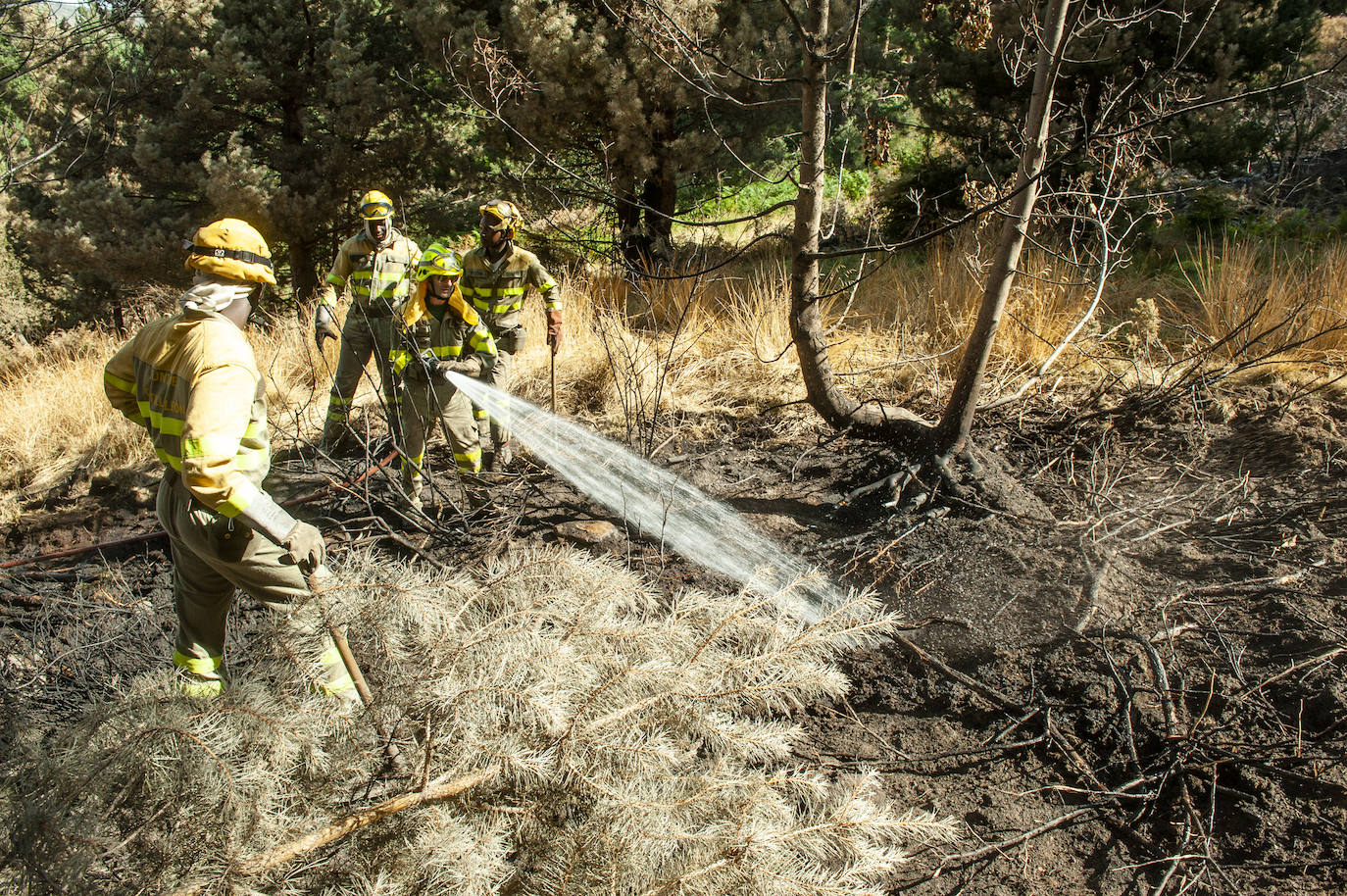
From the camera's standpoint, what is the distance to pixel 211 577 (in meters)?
2.92

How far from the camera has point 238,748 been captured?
74.2 inches

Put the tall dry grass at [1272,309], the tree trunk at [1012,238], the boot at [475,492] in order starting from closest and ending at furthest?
the tree trunk at [1012,238] → the boot at [475,492] → the tall dry grass at [1272,309]

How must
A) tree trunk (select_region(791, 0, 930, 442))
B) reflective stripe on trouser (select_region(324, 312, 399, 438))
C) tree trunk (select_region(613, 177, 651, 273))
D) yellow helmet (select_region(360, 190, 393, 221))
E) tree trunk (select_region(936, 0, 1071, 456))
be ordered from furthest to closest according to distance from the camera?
tree trunk (select_region(613, 177, 651, 273)) < reflective stripe on trouser (select_region(324, 312, 399, 438)) < yellow helmet (select_region(360, 190, 393, 221)) < tree trunk (select_region(936, 0, 1071, 456)) < tree trunk (select_region(791, 0, 930, 442))

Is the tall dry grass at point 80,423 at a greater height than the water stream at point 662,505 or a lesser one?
greater

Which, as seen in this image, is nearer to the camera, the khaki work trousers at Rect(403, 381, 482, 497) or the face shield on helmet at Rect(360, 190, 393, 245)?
the khaki work trousers at Rect(403, 381, 482, 497)

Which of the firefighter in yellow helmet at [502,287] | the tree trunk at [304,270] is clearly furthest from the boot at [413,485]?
the tree trunk at [304,270]

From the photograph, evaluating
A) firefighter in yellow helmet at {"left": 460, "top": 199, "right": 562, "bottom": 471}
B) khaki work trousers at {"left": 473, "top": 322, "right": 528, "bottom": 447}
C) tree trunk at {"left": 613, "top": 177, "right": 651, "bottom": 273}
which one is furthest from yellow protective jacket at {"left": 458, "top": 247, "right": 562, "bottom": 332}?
tree trunk at {"left": 613, "top": 177, "right": 651, "bottom": 273}

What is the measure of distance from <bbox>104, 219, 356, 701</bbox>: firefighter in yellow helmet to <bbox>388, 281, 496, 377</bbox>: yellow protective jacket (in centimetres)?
225

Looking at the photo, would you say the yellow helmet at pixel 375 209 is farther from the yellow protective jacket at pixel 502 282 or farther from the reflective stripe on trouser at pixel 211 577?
the reflective stripe on trouser at pixel 211 577

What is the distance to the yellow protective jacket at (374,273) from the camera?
5805 mm

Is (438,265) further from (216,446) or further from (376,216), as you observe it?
(216,446)

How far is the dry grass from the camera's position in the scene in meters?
5.70

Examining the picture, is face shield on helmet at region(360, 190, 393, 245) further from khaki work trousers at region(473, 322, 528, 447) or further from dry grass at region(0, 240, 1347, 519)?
dry grass at region(0, 240, 1347, 519)

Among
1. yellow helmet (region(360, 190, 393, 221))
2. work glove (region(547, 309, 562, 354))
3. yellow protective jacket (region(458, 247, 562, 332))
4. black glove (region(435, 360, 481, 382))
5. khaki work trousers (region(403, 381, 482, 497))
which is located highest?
yellow helmet (region(360, 190, 393, 221))
